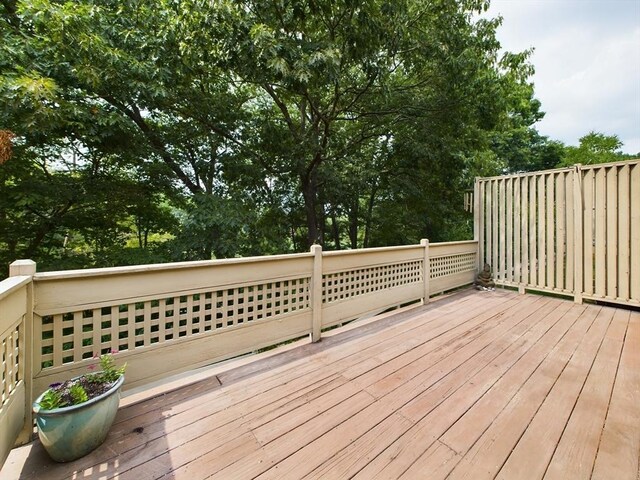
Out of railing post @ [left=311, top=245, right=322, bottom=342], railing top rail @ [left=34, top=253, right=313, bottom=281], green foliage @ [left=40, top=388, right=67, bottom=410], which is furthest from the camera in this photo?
railing post @ [left=311, top=245, right=322, bottom=342]

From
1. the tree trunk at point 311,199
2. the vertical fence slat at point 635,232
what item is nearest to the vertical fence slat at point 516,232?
the vertical fence slat at point 635,232

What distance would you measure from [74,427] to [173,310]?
0.81 meters

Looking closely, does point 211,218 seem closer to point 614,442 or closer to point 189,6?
point 189,6

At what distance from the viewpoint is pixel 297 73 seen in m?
3.13

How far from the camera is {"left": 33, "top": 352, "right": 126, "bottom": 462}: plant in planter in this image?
1.29 m

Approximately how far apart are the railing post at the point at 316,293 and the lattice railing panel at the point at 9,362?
1.99 meters

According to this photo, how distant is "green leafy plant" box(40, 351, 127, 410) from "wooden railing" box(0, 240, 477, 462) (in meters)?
0.17

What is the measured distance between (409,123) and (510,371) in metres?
5.09

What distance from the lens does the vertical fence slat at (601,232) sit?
381 cm

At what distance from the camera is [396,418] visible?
5.46 feet

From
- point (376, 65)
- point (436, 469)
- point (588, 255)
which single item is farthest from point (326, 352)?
point (588, 255)

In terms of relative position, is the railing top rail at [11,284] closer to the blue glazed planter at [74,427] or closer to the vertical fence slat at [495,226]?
the blue glazed planter at [74,427]

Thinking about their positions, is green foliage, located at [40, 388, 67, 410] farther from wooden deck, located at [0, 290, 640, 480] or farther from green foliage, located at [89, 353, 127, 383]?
wooden deck, located at [0, 290, 640, 480]

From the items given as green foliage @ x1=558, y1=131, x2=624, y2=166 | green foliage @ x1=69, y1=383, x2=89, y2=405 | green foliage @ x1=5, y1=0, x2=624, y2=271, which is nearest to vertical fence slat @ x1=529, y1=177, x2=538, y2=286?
green foliage @ x1=5, y1=0, x2=624, y2=271
